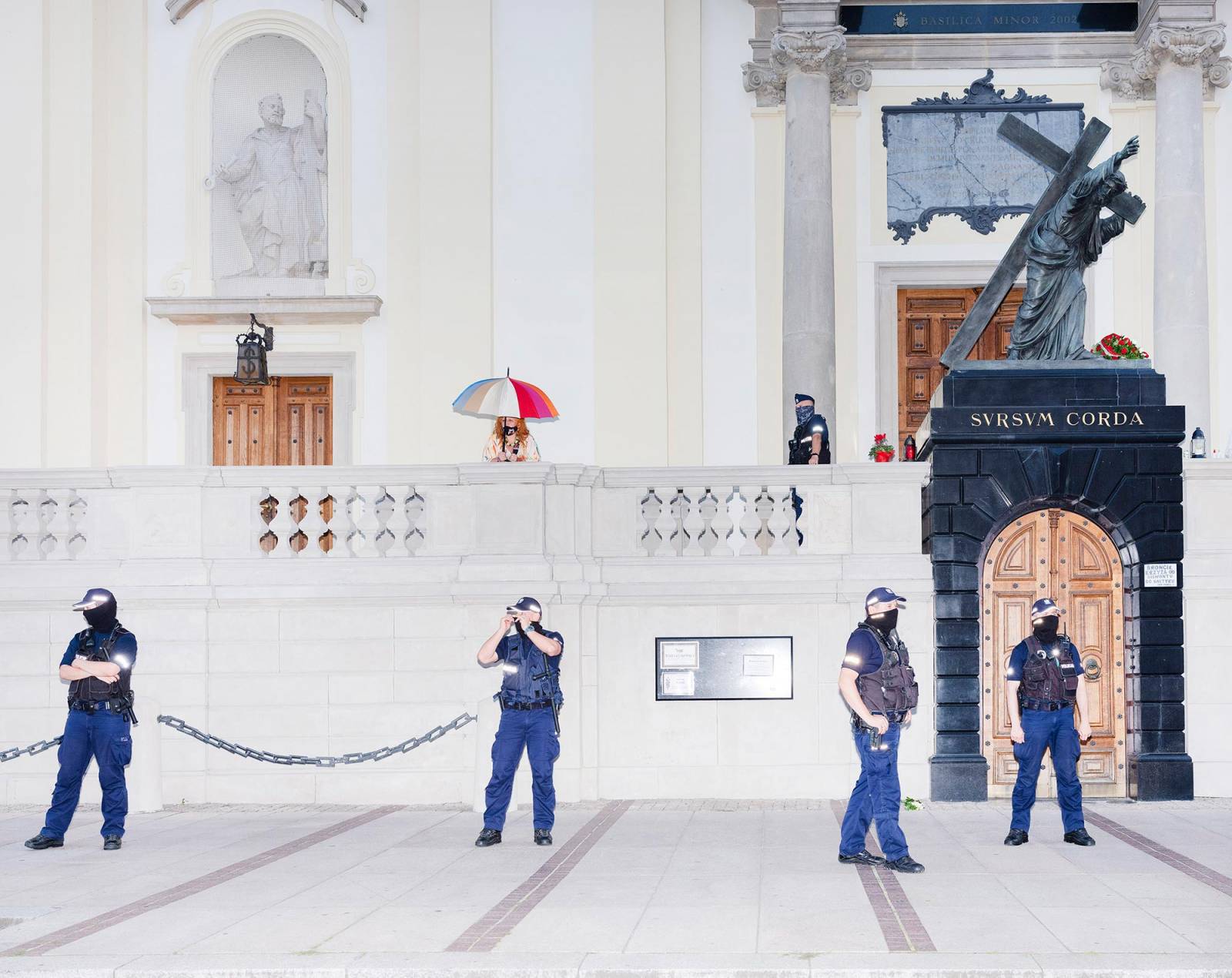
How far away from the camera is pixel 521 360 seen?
22344 millimetres

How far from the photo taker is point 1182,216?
21.4m

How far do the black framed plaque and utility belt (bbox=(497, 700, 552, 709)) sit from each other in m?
3.31

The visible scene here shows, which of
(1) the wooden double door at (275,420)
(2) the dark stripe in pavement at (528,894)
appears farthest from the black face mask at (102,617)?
(1) the wooden double door at (275,420)

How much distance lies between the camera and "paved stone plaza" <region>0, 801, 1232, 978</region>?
332 inches

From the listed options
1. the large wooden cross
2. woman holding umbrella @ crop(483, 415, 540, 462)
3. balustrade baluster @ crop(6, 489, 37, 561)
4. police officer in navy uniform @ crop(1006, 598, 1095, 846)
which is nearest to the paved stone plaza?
police officer in navy uniform @ crop(1006, 598, 1095, 846)

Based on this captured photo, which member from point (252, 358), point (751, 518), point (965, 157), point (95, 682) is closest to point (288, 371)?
point (252, 358)

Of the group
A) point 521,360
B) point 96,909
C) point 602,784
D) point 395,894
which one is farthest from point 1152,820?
point 521,360

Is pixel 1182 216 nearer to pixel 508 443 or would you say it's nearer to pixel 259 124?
pixel 508 443

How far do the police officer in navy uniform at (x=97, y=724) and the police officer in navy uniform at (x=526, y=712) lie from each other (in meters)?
2.88

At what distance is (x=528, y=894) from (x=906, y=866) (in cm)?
270

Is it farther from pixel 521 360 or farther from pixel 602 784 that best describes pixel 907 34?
pixel 602 784

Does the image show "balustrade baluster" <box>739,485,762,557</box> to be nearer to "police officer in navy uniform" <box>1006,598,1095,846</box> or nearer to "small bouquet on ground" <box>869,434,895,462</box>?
"small bouquet on ground" <box>869,434,895,462</box>

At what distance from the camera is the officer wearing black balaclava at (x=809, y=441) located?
55.2ft

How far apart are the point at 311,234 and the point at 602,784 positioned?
34.0ft
